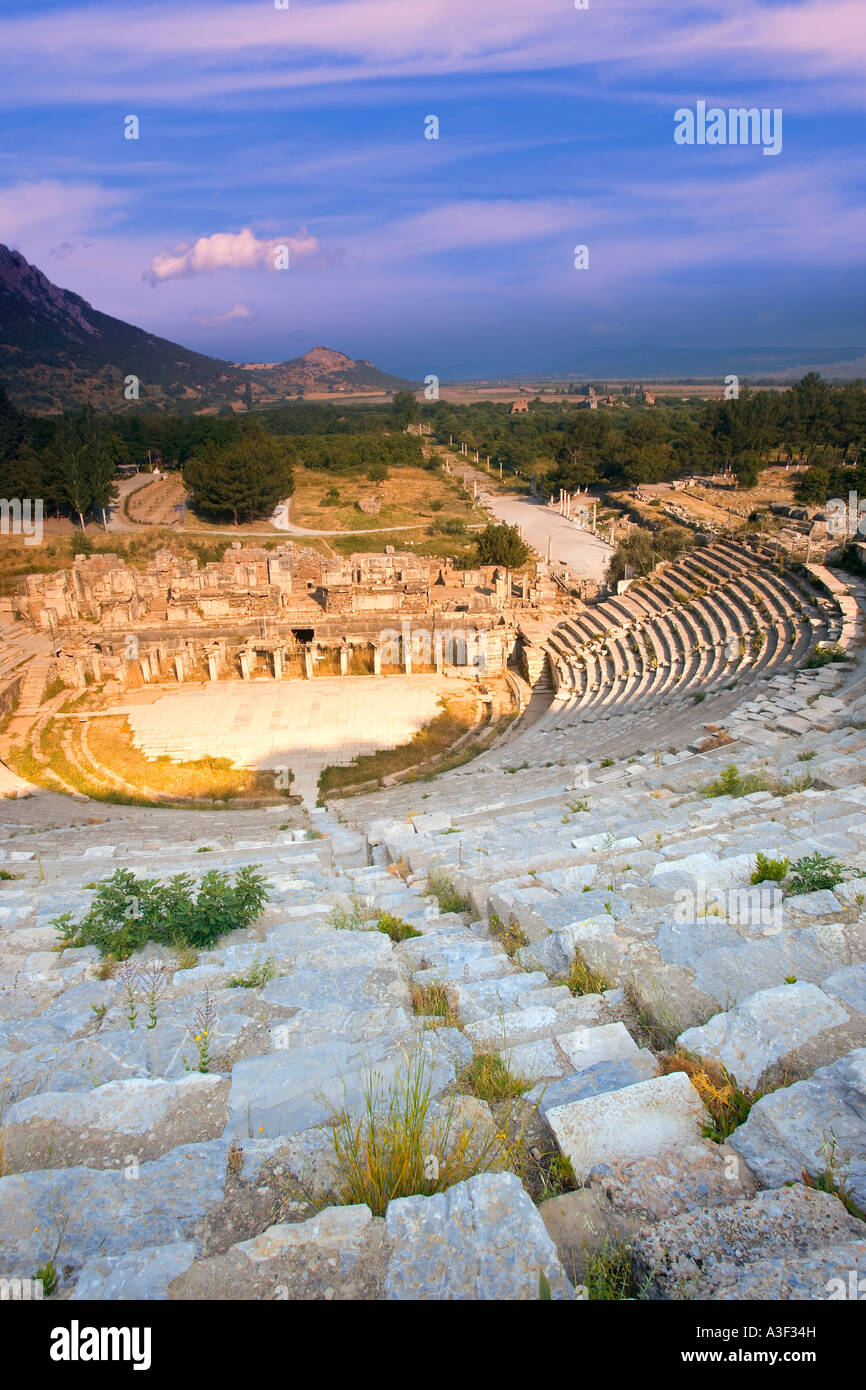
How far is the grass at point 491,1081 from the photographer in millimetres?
3703

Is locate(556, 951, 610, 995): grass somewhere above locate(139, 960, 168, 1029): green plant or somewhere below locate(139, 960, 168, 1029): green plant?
above

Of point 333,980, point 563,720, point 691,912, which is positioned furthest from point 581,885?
point 563,720

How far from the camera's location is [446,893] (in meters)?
7.23

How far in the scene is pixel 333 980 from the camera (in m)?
5.13

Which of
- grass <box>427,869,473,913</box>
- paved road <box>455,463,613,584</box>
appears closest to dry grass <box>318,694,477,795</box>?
grass <box>427,869,473,913</box>

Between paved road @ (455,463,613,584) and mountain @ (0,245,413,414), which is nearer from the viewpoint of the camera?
paved road @ (455,463,613,584)

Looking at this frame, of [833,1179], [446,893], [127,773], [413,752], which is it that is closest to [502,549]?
[413,752]

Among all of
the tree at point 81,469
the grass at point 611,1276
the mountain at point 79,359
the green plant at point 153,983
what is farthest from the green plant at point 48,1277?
the mountain at point 79,359

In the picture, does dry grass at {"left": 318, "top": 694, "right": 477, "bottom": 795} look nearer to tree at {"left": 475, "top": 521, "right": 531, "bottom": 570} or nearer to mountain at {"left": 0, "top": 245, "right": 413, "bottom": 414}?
tree at {"left": 475, "top": 521, "right": 531, "bottom": 570}

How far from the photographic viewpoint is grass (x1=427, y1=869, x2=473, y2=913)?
22.9 ft

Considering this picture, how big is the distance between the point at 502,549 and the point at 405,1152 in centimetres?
3492

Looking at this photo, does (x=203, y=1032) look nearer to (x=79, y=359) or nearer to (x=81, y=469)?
(x=81, y=469)

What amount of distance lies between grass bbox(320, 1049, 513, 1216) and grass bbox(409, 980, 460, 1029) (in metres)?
0.95

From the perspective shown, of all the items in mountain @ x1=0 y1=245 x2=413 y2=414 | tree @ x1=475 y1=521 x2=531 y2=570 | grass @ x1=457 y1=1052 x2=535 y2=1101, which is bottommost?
grass @ x1=457 y1=1052 x2=535 y2=1101
